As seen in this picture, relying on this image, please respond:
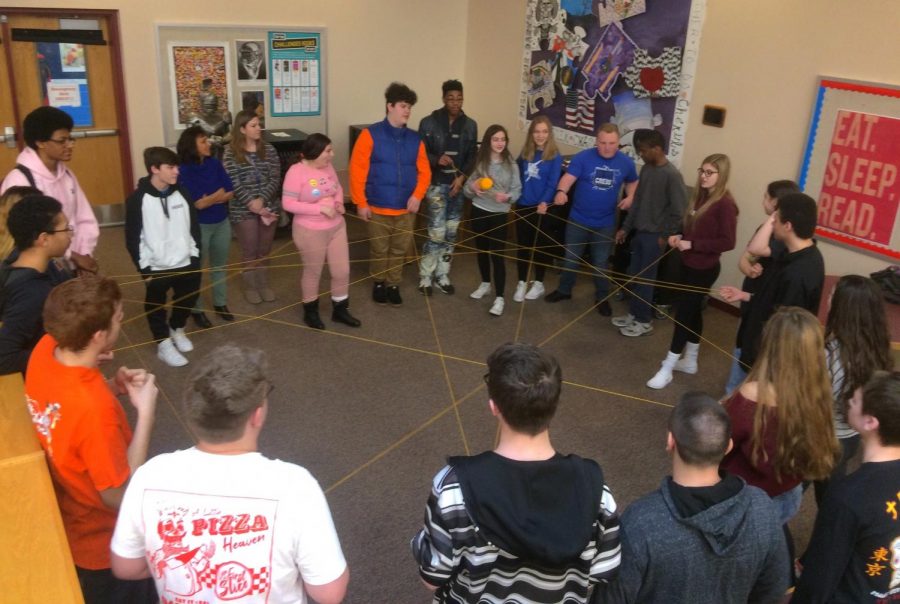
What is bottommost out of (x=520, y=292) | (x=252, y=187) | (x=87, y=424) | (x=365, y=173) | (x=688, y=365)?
(x=688, y=365)

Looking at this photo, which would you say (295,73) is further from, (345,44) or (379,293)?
(379,293)

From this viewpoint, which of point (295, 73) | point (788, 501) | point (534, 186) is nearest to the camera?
point (788, 501)

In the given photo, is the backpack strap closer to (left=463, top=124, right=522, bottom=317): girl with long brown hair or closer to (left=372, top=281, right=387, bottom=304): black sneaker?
(left=372, top=281, right=387, bottom=304): black sneaker

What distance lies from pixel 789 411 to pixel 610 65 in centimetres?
470

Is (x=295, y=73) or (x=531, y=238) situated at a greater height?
(x=295, y=73)

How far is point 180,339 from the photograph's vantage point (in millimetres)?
4574

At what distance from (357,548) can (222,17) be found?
5.30m

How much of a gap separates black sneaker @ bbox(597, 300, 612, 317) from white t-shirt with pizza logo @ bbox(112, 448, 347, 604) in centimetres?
430

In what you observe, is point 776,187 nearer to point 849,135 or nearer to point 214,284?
point 849,135

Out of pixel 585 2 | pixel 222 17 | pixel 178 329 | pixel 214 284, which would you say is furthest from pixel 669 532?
pixel 222 17

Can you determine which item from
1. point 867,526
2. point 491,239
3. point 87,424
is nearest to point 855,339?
point 867,526

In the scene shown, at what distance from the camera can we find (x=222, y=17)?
21.7 feet

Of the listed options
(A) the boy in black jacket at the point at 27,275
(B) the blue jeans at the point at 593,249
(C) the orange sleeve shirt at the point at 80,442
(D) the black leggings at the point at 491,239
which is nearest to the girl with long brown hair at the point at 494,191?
(D) the black leggings at the point at 491,239

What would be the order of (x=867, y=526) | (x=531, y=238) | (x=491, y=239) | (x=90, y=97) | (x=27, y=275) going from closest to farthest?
1. (x=867, y=526)
2. (x=27, y=275)
3. (x=491, y=239)
4. (x=531, y=238)
5. (x=90, y=97)
